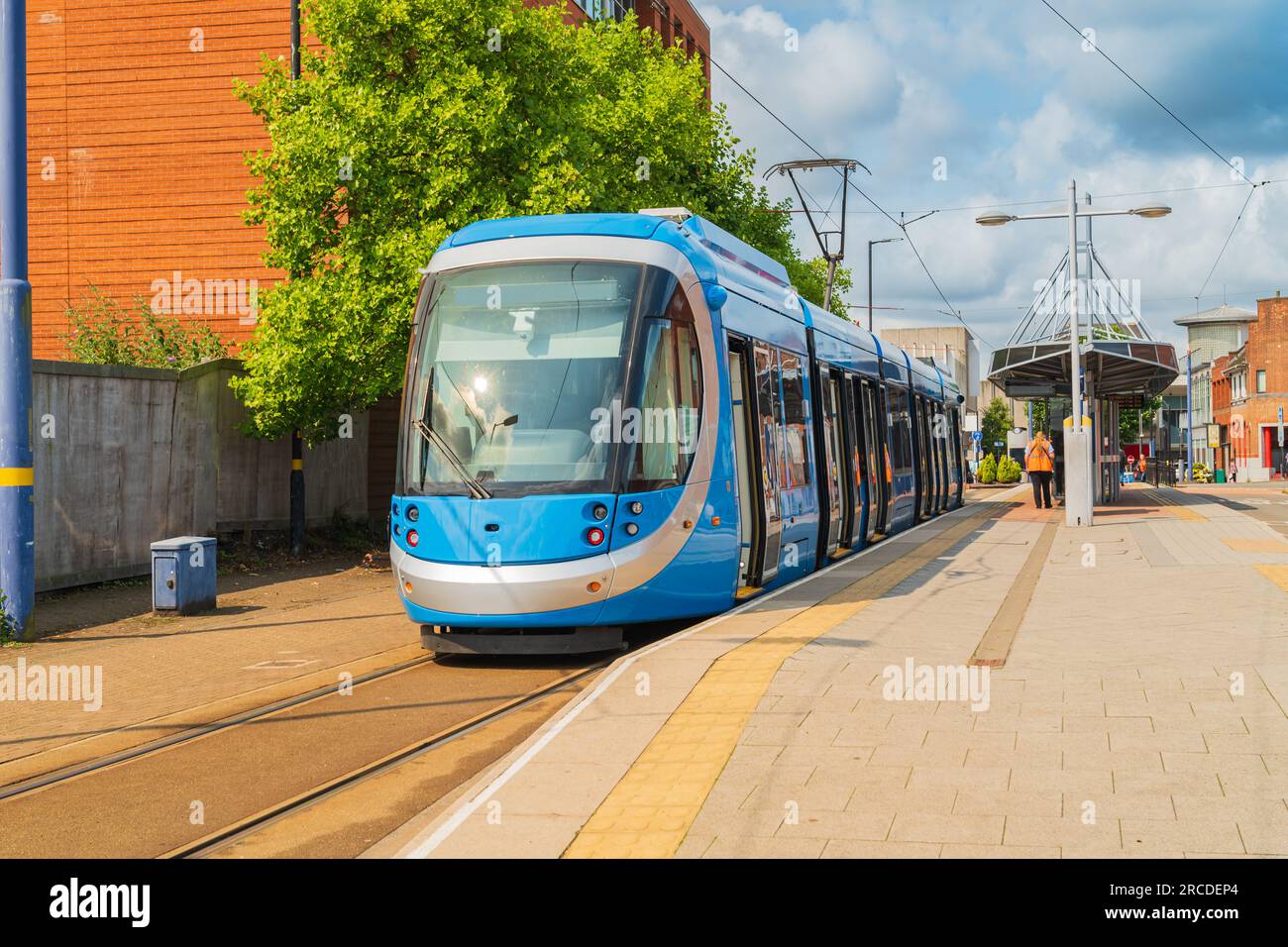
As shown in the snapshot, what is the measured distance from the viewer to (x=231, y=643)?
485 inches

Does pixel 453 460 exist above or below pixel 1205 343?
below

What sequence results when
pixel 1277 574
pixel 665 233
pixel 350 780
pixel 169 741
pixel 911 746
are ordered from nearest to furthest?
pixel 911 746 < pixel 350 780 < pixel 169 741 < pixel 665 233 < pixel 1277 574

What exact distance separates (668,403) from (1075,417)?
15.9 metres

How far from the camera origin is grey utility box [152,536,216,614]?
14.0m

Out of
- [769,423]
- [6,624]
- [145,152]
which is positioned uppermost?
[145,152]

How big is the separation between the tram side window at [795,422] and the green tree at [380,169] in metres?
4.82

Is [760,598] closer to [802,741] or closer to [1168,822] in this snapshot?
[802,741]

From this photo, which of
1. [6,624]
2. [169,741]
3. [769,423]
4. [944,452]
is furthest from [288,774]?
[944,452]

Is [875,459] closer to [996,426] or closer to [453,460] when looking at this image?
[453,460]

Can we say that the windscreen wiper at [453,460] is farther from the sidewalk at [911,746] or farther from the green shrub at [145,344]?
the green shrub at [145,344]

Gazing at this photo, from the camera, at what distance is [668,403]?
1078cm

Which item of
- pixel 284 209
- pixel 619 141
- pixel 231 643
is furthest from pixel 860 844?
pixel 619 141

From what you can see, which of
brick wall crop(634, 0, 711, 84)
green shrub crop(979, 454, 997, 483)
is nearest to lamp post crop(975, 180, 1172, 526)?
brick wall crop(634, 0, 711, 84)

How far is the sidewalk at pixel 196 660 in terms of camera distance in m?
8.43
